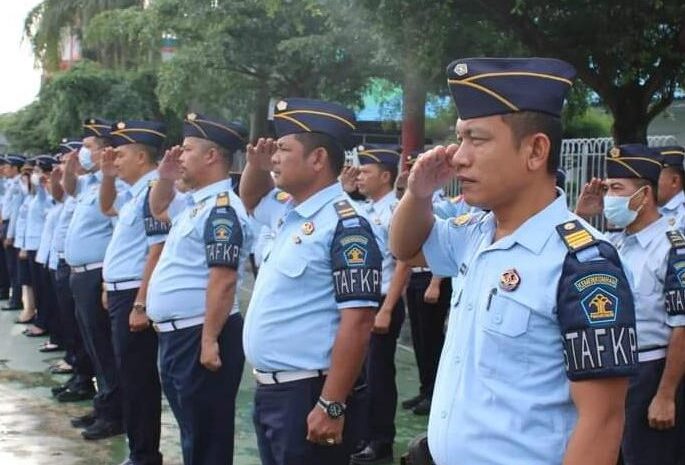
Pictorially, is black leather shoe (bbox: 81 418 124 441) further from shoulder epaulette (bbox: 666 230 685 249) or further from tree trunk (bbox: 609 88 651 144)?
tree trunk (bbox: 609 88 651 144)

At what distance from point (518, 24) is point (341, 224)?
6.33 meters

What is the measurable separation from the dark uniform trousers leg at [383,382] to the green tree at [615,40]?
363 cm

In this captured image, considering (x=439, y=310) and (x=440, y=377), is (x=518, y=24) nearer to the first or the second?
(x=439, y=310)

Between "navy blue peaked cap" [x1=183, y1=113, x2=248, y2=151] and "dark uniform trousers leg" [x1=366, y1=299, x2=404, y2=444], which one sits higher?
"navy blue peaked cap" [x1=183, y1=113, x2=248, y2=151]

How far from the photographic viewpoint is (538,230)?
209cm

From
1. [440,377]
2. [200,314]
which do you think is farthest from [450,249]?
[200,314]

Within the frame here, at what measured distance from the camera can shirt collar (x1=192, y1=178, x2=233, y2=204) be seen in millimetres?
4465

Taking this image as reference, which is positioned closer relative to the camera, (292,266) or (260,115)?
(292,266)

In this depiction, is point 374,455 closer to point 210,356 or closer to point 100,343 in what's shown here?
point 210,356

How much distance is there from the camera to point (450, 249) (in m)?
2.51

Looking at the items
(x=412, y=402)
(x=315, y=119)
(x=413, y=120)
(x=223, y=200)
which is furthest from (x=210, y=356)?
(x=413, y=120)

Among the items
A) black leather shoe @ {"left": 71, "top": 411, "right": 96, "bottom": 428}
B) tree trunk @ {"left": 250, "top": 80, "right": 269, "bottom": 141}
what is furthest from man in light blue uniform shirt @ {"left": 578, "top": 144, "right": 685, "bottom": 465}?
tree trunk @ {"left": 250, "top": 80, "right": 269, "bottom": 141}

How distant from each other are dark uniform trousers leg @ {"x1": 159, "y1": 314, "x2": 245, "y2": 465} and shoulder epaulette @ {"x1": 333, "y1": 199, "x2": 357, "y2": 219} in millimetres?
1175

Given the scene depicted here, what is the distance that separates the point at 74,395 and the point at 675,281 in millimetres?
4826
